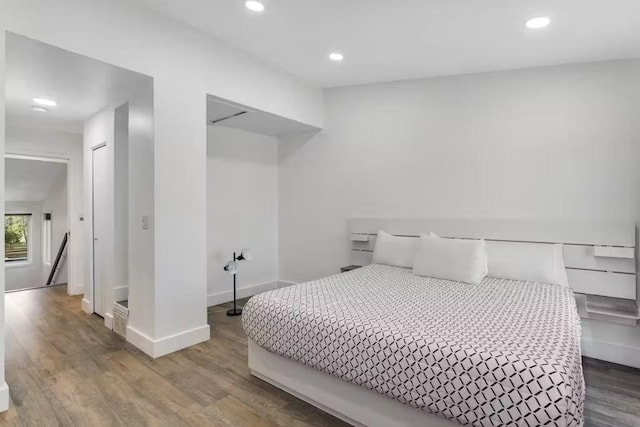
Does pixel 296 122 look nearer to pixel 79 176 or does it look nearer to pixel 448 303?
pixel 448 303

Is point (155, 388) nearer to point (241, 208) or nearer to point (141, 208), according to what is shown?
point (141, 208)

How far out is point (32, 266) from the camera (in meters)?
7.55

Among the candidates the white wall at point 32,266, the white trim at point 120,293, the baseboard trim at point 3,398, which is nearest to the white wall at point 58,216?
the white wall at point 32,266

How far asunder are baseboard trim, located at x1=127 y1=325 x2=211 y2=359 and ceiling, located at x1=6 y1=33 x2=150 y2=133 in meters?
2.14

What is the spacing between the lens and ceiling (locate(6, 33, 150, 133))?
90.2 inches

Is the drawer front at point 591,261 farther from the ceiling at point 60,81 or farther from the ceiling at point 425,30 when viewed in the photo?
the ceiling at point 60,81

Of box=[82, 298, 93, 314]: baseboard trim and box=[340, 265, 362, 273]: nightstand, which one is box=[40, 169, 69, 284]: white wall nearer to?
box=[82, 298, 93, 314]: baseboard trim

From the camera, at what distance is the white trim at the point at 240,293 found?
420 centimetres

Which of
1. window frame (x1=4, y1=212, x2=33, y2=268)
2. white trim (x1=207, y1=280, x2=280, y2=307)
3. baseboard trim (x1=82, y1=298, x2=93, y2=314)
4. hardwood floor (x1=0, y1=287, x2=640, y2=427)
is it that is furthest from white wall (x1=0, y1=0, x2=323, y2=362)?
window frame (x1=4, y1=212, x2=33, y2=268)

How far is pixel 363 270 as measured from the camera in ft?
11.1

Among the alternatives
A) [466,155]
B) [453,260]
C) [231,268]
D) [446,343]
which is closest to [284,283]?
[231,268]

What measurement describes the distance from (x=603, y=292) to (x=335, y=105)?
11.0ft

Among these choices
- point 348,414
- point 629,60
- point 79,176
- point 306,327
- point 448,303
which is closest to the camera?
point 348,414

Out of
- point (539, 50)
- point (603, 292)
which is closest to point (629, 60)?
point (539, 50)
